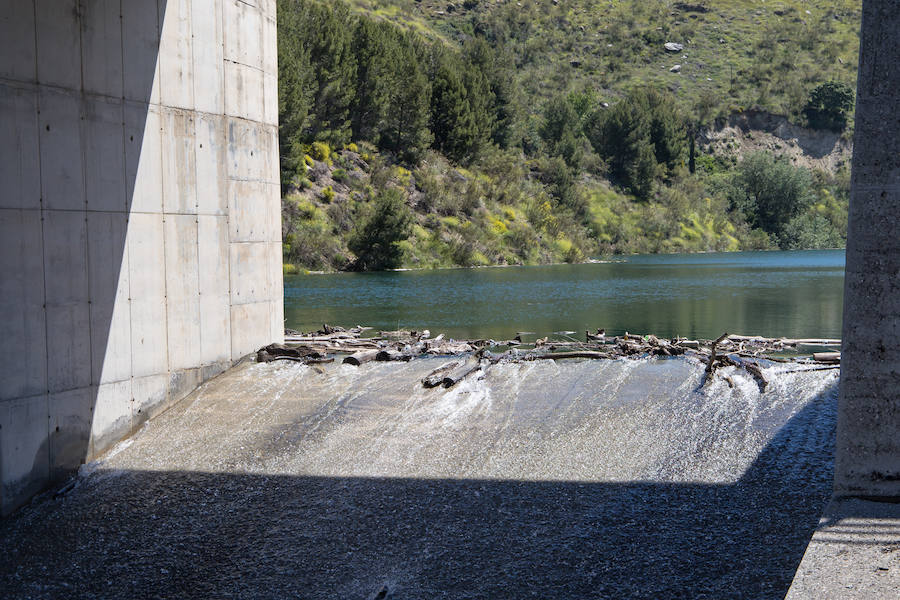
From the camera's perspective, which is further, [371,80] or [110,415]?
[371,80]

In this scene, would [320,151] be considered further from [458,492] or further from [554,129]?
[458,492]

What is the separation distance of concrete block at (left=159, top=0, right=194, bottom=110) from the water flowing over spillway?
460cm

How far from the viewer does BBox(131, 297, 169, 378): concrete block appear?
12359 mm

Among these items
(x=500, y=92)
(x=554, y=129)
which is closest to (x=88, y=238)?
(x=500, y=92)

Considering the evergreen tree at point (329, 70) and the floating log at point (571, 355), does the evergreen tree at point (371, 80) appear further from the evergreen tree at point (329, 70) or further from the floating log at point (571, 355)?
the floating log at point (571, 355)

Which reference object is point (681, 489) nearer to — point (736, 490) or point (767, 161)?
point (736, 490)

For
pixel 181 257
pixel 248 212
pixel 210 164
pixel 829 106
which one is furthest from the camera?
pixel 829 106

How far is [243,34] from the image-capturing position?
1502 centimetres

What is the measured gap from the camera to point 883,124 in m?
7.25

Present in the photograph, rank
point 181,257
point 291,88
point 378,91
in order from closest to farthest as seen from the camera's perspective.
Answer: point 181,257 → point 291,88 → point 378,91

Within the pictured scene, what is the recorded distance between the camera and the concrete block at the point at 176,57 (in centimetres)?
1296

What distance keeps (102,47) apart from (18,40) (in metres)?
1.41

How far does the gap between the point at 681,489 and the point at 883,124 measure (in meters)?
4.54

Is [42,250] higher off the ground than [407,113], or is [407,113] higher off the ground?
[407,113]
